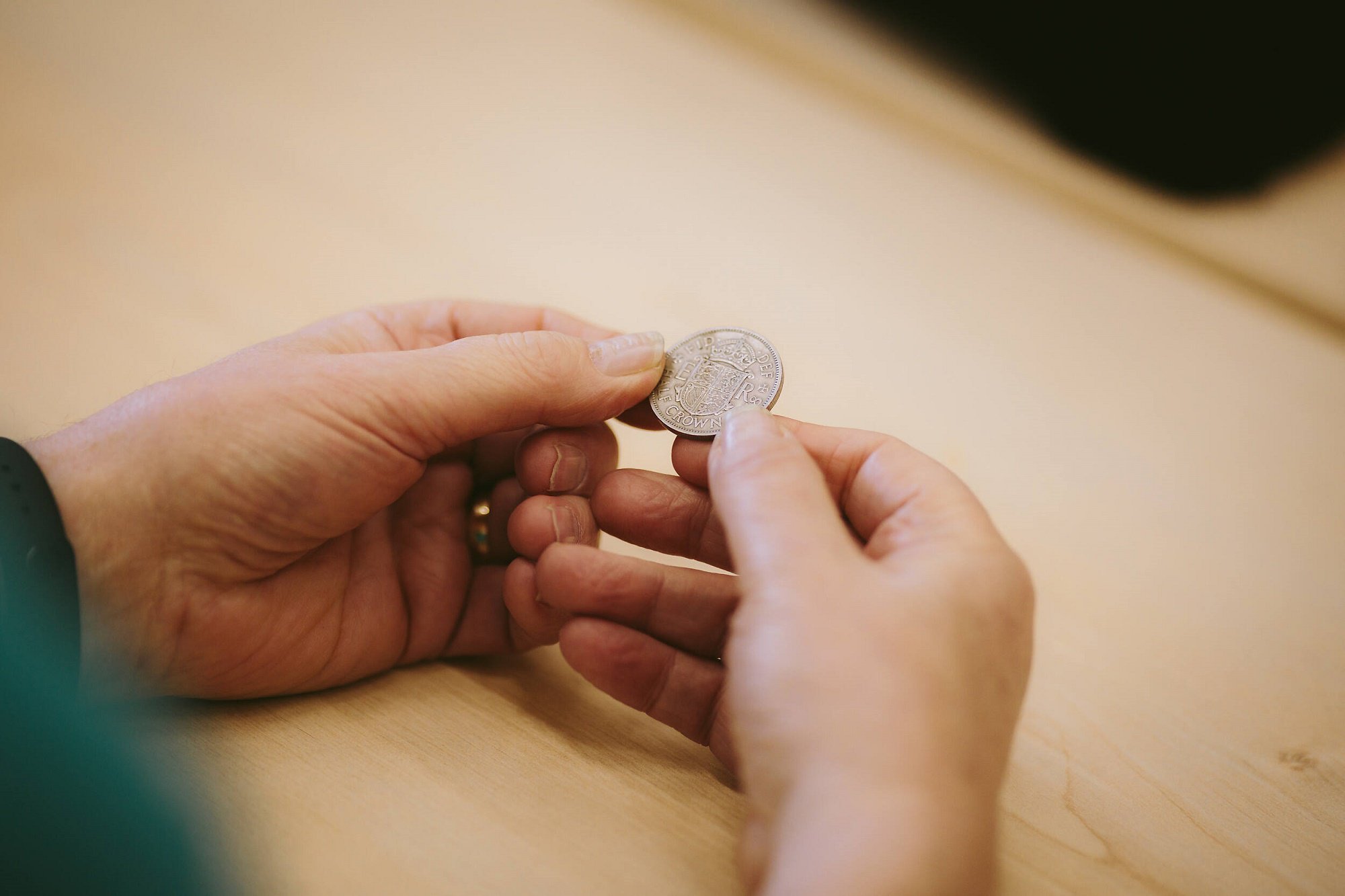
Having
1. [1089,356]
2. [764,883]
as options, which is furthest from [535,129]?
[764,883]

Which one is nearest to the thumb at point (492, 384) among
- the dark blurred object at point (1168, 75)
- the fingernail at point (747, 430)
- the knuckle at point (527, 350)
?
the knuckle at point (527, 350)

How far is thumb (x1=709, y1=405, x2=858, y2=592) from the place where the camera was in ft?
2.34

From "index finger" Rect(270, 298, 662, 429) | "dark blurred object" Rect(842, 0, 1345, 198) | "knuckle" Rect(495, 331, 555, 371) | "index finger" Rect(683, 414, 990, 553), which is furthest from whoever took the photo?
"dark blurred object" Rect(842, 0, 1345, 198)

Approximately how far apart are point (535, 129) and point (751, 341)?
1.20m

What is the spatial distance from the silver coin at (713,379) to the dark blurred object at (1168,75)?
1.48 metres

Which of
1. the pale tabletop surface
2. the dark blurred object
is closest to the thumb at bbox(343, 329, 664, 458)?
the pale tabletop surface

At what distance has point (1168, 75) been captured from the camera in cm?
198

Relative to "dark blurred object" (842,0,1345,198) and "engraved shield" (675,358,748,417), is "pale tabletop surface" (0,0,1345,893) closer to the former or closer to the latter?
"dark blurred object" (842,0,1345,198)

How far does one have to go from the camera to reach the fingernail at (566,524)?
3.29ft

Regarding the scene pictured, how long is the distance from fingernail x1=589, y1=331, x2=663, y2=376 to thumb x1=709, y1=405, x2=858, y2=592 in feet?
0.74

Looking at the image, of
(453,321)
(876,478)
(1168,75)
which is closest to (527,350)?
(453,321)

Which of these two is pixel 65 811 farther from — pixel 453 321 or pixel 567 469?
pixel 453 321

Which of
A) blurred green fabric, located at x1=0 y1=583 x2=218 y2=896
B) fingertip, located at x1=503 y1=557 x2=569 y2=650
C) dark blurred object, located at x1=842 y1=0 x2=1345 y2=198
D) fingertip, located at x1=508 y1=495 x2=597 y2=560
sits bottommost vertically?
blurred green fabric, located at x1=0 y1=583 x2=218 y2=896

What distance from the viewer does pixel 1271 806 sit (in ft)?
3.28
